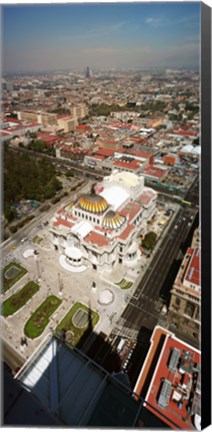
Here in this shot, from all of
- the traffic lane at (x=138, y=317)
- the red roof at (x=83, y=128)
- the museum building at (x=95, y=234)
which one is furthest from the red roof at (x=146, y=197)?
the red roof at (x=83, y=128)

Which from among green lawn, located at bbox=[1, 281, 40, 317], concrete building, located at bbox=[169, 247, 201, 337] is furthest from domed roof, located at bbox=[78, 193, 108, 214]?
concrete building, located at bbox=[169, 247, 201, 337]

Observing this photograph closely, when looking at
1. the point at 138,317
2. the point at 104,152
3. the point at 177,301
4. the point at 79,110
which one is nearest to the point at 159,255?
the point at 177,301

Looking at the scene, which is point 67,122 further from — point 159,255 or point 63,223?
point 159,255

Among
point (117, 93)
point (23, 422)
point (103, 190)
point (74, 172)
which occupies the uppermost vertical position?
point (117, 93)

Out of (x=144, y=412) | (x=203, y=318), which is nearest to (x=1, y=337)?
(x=203, y=318)

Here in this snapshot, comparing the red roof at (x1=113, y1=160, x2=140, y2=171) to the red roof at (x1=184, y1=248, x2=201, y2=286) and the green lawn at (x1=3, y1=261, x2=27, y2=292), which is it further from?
the green lawn at (x1=3, y1=261, x2=27, y2=292)

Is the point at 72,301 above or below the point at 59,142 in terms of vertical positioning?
below

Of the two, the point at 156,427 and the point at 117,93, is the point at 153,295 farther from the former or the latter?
the point at 117,93
